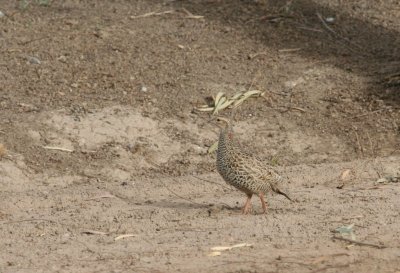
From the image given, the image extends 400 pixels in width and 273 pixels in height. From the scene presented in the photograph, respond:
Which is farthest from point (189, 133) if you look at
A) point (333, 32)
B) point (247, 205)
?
point (333, 32)

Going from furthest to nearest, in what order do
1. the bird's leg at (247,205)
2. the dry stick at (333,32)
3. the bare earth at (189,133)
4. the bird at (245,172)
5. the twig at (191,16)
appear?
the twig at (191,16)
the dry stick at (333,32)
the bird's leg at (247,205)
the bird at (245,172)
the bare earth at (189,133)

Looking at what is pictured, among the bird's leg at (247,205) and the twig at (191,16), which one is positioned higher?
→ the bird's leg at (247,205)

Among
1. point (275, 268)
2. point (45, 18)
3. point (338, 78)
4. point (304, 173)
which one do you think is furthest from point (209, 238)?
point (45, 18)

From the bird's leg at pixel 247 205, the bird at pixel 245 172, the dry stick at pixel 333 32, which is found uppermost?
the bird at pixel 245 172

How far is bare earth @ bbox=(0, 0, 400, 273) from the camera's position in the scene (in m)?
8.97

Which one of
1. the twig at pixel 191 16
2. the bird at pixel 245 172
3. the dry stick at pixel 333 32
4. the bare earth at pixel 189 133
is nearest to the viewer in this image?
the bare earth at pixel 189 133

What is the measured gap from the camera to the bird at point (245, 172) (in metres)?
9.81

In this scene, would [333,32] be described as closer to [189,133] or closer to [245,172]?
[189,133]

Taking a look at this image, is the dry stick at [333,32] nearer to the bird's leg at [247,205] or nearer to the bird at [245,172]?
the bird at [245,172]

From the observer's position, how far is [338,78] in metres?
13.9

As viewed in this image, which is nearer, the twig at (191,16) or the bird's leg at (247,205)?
the bird's leg at (247,205)

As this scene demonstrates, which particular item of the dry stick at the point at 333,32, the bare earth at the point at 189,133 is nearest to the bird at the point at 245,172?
the bare earth at the point at 189,133

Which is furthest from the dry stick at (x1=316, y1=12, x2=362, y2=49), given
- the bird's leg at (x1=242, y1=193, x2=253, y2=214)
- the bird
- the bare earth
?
the bird's leg at (x1=242, y1=193, x2=253, y2=214)

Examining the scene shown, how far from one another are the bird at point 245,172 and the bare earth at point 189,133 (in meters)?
0.28
